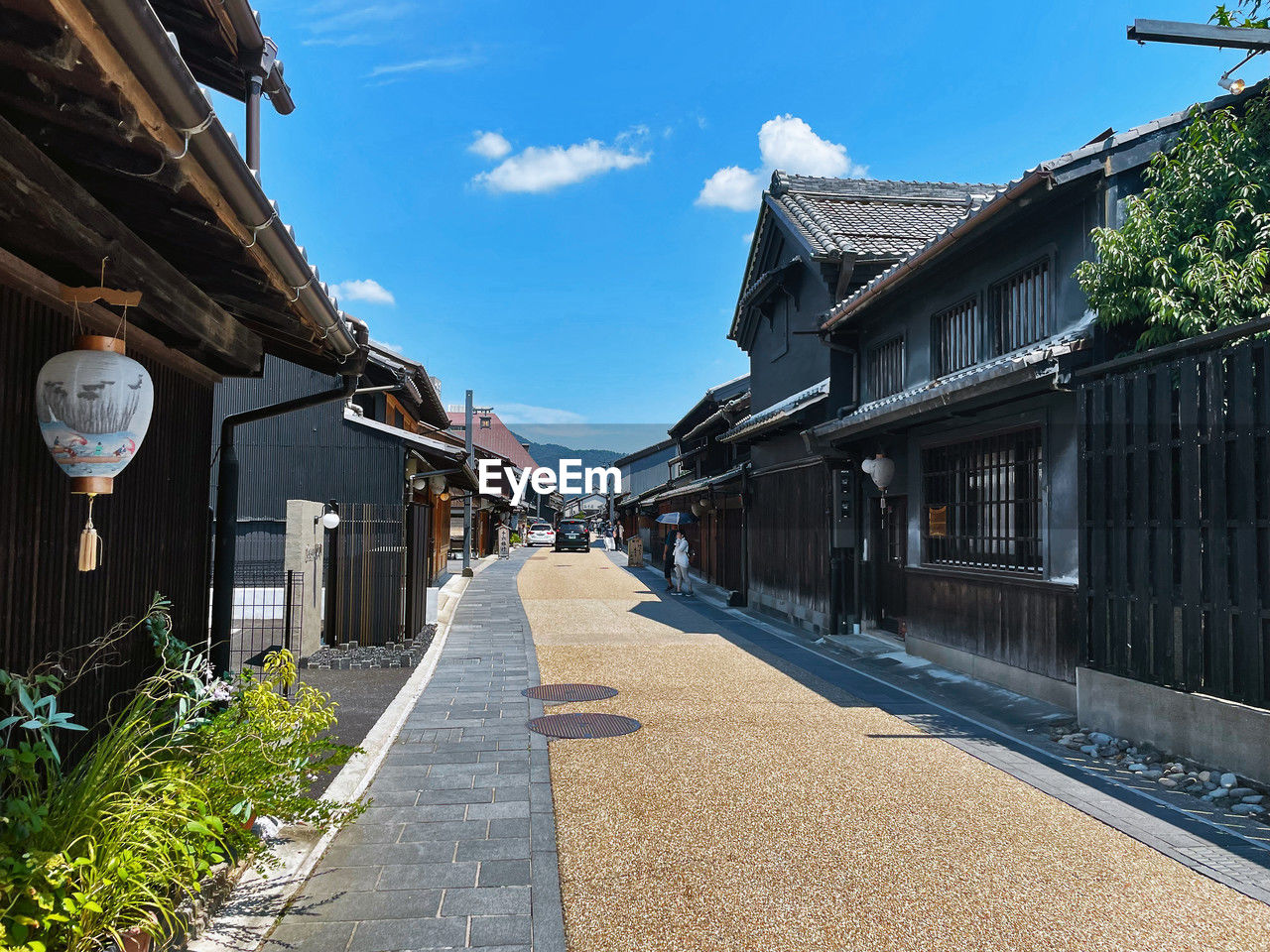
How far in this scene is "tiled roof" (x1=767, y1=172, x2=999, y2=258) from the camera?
616 inches

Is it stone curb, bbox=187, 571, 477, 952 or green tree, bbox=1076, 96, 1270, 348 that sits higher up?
green tree, bbox=1076, 96, 1270, 348

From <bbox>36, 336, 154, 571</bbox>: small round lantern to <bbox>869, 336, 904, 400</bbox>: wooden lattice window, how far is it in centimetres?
1135

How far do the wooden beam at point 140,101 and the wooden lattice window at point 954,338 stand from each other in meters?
9.62

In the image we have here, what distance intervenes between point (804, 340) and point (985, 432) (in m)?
7.90

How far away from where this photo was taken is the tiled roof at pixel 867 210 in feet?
51.3

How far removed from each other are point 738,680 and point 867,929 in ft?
21.8

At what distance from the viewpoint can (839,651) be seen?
519 inches

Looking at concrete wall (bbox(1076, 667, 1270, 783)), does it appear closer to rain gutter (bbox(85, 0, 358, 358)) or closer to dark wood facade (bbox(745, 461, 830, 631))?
rain gutter (bbox(85, 0, 358, 358))

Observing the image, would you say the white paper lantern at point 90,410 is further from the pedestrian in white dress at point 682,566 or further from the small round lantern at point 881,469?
the pedestrian in white dress at point 682,566

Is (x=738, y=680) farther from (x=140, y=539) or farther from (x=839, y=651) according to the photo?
(x=140, y=539)

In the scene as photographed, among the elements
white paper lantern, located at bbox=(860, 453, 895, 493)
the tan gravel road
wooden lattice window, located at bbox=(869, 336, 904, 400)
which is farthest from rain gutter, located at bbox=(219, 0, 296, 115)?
wooden lattice window, located at bbox=(869, 336, 904, 400)

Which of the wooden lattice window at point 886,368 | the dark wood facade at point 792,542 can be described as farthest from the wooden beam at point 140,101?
the dark wood facade at point 792,542

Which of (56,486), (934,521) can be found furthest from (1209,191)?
(56,486)

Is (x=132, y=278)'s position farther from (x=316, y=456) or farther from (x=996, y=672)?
(x=316, y=456)
